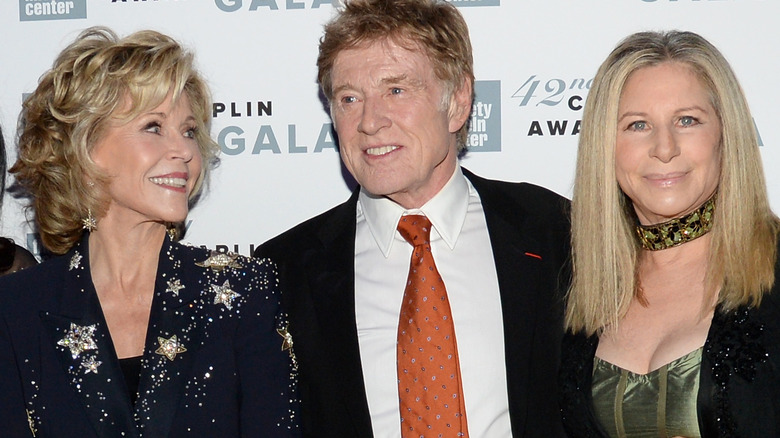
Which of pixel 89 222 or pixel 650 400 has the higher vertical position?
pixel 89 222

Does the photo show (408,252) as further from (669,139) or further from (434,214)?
(669,139)

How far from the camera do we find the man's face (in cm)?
260

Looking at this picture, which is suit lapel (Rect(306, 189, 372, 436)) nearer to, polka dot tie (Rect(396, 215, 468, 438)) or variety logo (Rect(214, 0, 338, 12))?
polka dot tie (Rect(396, 215, 468, 438))

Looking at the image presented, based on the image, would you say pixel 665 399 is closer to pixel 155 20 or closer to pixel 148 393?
pixel 148 393

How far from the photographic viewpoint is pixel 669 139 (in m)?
2.27

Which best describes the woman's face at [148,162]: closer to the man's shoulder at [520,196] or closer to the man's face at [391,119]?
the man's face at [391,119]

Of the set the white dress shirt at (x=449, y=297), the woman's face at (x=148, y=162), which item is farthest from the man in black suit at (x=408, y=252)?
the woman's face at (x=148, y=162)

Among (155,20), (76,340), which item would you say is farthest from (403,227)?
(155,20)

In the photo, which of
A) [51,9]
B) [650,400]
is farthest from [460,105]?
[51,9]

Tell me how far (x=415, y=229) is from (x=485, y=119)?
25.6 inches

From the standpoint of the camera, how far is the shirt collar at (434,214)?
2.65 meters

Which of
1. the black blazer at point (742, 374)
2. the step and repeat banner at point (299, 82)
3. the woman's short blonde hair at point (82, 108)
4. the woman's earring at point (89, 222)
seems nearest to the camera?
the black blazer at point (742, 374)

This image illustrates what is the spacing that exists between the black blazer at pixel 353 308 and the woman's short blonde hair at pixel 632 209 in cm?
10

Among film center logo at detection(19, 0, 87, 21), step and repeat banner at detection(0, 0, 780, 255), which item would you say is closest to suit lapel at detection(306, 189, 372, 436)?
step and repeat banner at detection(0, 0, 780, 255)
